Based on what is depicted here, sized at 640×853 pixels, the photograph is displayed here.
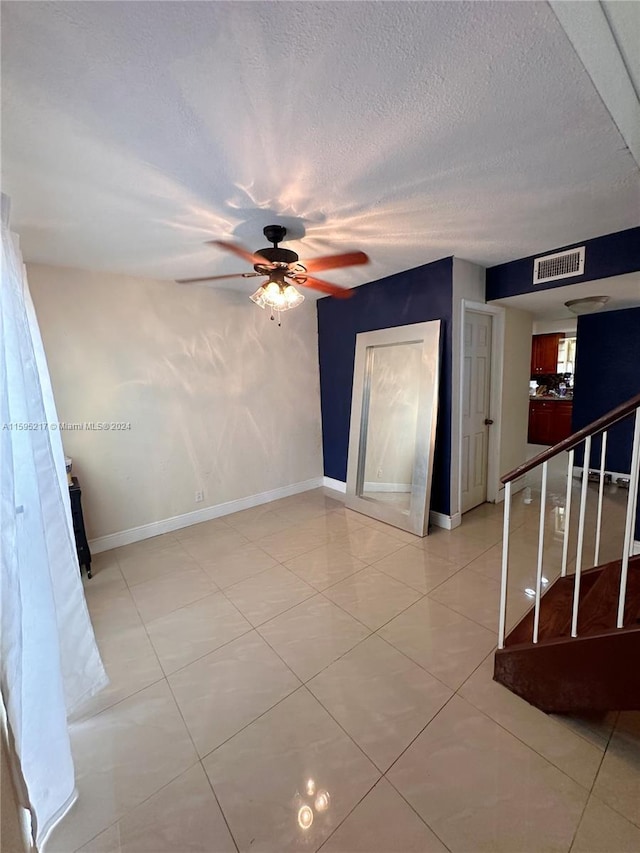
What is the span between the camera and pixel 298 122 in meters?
1.21

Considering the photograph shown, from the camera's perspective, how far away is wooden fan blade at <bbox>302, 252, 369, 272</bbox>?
8.05 feet

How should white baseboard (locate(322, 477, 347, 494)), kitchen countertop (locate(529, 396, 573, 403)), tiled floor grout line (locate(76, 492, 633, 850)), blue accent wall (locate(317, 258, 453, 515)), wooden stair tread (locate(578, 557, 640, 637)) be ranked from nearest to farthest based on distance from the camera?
tiled floor grout line (locate(76, 492, 633, 850)), wooden stair tread (locate(578, 557, 640, 637)), blue accent wall (locate(317, 258, 453, 515)), white baseboard (locate(322, 477, 347, 494)), kitchen countertop (locate(529, 396, 573, 403))

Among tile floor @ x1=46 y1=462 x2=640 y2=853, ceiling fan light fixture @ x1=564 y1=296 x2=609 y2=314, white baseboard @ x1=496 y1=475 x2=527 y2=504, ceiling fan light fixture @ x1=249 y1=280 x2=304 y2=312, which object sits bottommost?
tile floor @ x1=46 y1=462 x2=640 y2=853

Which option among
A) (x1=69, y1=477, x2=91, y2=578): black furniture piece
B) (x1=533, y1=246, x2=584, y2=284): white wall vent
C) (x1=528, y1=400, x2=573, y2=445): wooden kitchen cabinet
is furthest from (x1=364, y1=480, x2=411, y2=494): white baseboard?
(x1=528, y1=400, x2=573, y2=445): wooden kitchen cabinet

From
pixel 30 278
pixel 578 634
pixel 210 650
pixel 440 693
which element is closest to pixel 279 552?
pixel 210 650

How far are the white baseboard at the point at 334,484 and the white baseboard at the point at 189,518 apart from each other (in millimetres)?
121

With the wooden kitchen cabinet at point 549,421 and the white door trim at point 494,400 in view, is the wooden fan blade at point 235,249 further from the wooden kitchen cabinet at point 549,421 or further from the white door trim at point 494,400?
the wooden kitchen cabinet at point 549,421

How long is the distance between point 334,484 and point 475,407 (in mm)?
1941

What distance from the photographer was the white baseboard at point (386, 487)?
3223 mm

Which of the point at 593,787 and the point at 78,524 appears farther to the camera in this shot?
the point at 78,524

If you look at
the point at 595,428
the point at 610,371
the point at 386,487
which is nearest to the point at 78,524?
the point at 386,487

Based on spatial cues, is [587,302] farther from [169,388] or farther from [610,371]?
[169,388]

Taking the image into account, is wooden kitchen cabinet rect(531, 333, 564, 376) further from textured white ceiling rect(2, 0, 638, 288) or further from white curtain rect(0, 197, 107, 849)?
white curtain rect(0, 197, 107, 849)

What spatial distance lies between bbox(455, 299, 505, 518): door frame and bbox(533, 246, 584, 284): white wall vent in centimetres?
49
